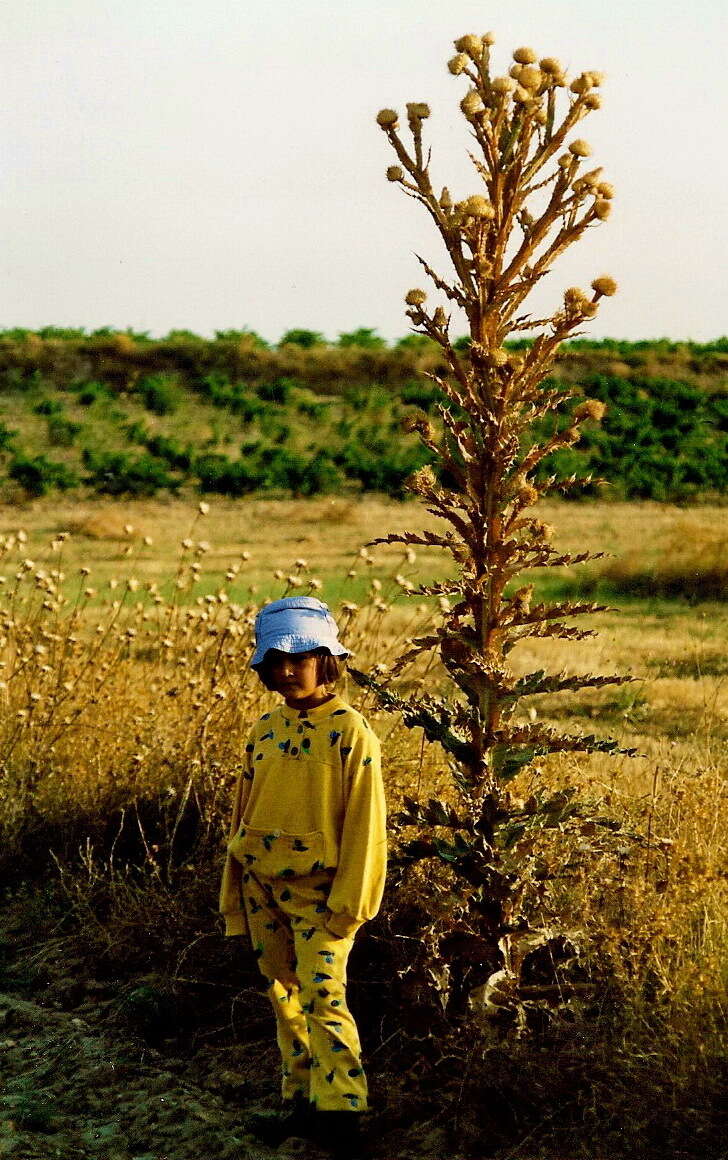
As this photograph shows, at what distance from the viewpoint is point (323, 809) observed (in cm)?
379

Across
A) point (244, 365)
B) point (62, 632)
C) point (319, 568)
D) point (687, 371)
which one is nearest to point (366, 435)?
point (244, 365)

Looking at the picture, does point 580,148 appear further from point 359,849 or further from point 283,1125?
point 283,1125

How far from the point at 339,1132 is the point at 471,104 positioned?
265cm

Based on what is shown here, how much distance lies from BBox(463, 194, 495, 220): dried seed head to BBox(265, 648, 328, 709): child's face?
121 cm

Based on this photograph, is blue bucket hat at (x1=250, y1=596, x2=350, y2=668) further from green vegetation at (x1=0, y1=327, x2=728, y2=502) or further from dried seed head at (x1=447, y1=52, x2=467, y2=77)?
green vegetation at (x1=0, y1=327, x2=728, y2=502)

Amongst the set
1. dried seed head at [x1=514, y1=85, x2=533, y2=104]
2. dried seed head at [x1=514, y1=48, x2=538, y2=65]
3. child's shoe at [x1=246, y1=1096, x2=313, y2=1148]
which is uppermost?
dried seed head at [x1=514, y1=48, x2=538, y2=65]

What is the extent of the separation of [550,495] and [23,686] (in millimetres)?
18553

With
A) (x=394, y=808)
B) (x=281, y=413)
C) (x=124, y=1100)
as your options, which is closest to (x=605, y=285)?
(x=394, y=808)

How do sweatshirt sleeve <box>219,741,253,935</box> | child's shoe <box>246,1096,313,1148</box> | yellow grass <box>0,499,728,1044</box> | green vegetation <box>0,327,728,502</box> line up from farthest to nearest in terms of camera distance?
green vegetation <box>0,327,728,502</box>, yellow grass <box>0,499,728,1044</box>, sweatshirt sleeve <box>219,741,253,935</box>, child's shoe <box>246,1096,313,1148</box>

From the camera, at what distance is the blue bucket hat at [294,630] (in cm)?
382

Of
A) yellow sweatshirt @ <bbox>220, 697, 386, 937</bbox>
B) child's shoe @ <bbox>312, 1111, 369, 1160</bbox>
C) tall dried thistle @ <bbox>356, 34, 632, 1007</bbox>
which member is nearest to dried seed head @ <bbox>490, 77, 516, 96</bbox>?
tall dried thistle @ <bbox>356, 34, 632, 1007</bbox>

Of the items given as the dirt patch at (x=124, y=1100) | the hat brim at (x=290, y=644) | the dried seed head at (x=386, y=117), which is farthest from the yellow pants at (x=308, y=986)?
the dried seed head at (x=386, y=117)

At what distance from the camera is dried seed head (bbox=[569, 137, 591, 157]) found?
387cm

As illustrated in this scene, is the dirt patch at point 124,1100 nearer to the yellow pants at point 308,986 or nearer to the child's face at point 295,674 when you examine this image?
the yellow pants at point 308,986
